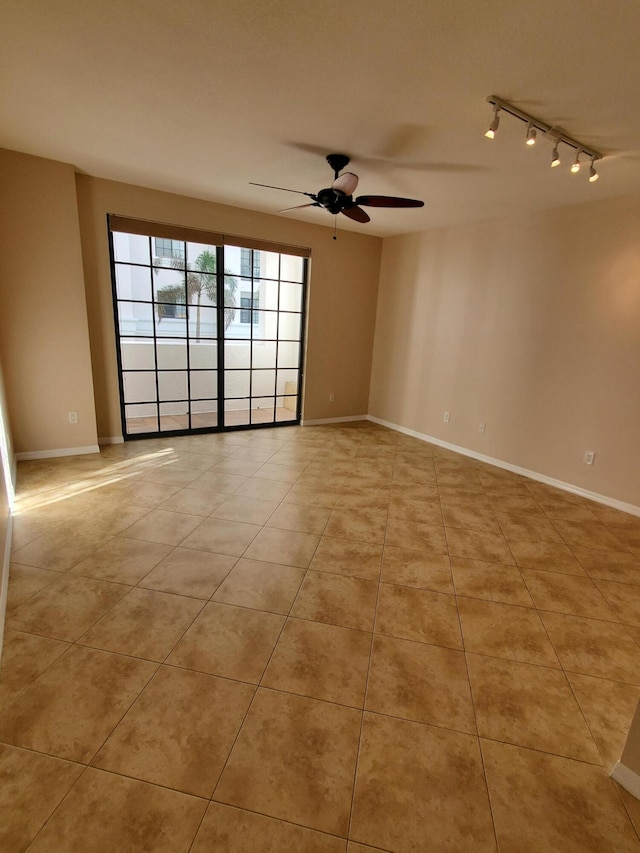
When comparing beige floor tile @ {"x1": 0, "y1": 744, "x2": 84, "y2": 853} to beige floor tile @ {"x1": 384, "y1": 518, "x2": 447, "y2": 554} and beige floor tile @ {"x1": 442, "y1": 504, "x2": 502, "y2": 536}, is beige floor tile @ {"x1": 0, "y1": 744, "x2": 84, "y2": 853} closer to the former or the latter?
beige floor tile @ {"x1": 384, "y1": 518, "x2": 447, "y2": 554}

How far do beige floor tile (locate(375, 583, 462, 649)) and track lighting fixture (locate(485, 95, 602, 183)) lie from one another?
2.49m

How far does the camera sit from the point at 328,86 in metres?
2.02

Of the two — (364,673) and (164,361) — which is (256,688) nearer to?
(364,673)

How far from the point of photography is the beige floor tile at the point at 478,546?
8.59ft

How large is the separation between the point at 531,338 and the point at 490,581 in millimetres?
2682

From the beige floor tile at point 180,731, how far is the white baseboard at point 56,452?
10.0 ft

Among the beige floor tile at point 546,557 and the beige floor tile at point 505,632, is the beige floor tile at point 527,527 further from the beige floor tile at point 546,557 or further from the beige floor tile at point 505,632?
the beige floor tile at point 505,632

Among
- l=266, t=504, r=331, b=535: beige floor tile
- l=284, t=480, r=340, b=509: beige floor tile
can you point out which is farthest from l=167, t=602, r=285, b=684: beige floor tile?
l=284, t=480, r=340, b=509: beige floor tile

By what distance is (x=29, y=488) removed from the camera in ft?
10.6

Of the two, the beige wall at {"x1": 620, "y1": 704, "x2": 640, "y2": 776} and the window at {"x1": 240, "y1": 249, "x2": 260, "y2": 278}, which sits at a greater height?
the window at {"x1": 240, "y1": 249, "x2": 260, "y2": 278}

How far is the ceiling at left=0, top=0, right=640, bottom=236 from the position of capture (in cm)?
157

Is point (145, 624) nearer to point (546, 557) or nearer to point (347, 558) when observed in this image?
point (347, 558)

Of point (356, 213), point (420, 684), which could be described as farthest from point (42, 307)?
point (420, 684)

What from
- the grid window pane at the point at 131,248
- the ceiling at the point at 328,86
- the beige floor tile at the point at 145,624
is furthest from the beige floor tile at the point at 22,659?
the grid window pane at the point at 131,248
